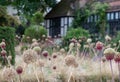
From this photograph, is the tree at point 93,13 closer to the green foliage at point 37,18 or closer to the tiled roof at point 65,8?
the tiled roof at point 65,8

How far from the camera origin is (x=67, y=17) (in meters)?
31.2

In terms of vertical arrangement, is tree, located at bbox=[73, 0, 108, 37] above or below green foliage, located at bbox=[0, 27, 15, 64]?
above

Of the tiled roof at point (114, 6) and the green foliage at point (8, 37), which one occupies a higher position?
the tiled roof at point (114, 6)

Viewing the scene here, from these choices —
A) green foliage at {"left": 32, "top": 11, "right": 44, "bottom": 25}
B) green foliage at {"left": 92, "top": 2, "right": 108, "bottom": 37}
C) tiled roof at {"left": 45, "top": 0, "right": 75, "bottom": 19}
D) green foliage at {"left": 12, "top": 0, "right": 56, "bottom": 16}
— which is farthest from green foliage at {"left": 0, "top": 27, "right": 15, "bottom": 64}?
green foliage at {"left": 12, "top": 0, "right": 56, "bottom": 16}

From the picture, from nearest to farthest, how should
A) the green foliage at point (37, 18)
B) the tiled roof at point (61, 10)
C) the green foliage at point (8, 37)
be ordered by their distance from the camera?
the green foliage at point (8, 37), the green foliage at point (37, 18), the tiled roof at point (61, 10)

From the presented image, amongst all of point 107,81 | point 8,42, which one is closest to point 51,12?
point 8,42

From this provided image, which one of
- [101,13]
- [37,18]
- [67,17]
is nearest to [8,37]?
[101,13]

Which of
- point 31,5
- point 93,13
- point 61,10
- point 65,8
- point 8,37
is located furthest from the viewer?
point 61,10

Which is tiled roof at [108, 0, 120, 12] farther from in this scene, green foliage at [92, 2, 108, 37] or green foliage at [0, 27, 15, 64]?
green foliage at [0, 27, 15, 64]

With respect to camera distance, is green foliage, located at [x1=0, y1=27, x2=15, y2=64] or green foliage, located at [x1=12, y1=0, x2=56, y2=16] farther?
green foliage, located at [x1=12, y1=0, x2=56, y2=16]

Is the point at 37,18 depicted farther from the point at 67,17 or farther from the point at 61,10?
the point at 61,10

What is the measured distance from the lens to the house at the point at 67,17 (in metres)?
27.8

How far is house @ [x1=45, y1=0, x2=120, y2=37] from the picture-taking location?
91.3 ft

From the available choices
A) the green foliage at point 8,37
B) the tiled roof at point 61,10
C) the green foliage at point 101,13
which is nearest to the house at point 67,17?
the tiled roof at point 61,10
